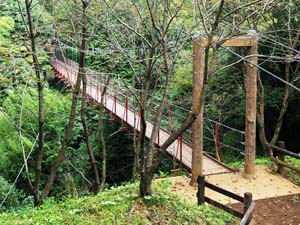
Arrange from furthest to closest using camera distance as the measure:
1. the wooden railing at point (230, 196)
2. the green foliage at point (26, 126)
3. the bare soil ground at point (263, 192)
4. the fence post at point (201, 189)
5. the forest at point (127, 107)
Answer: the green foliage at point (26, 126)
the forest at point (127, 107)
the bare soil ground at point (263, 192)
the fence post at point (201, 189)
the wooden railing at point (230, 196)

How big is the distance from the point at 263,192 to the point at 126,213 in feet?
8.18

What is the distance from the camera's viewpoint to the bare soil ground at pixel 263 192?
4801 mm

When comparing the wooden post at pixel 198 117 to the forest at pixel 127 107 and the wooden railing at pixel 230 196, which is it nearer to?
the forest at pixel 127 107

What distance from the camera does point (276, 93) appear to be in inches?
309

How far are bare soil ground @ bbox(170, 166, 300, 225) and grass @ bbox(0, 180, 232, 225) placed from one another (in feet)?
2.41

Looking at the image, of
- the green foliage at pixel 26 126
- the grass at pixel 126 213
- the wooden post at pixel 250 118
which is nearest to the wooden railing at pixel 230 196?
the grass at pixel 126 213

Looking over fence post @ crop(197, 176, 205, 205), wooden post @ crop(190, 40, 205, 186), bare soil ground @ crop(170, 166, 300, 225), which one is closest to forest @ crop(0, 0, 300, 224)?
wooden post @ crop(190, 40, 205, 186)

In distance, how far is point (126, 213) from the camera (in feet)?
12.7

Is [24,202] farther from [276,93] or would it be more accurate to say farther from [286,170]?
[276,93]

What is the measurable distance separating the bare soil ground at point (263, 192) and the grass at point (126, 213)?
0.74 metres

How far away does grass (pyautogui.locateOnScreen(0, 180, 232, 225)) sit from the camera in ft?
12.5

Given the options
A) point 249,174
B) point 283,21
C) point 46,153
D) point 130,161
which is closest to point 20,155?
point 46,153

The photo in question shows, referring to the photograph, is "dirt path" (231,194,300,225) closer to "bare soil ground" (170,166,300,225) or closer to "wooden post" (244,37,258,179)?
"bare soil ground" (170,166,300,225)

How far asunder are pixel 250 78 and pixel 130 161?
585 centimetres
